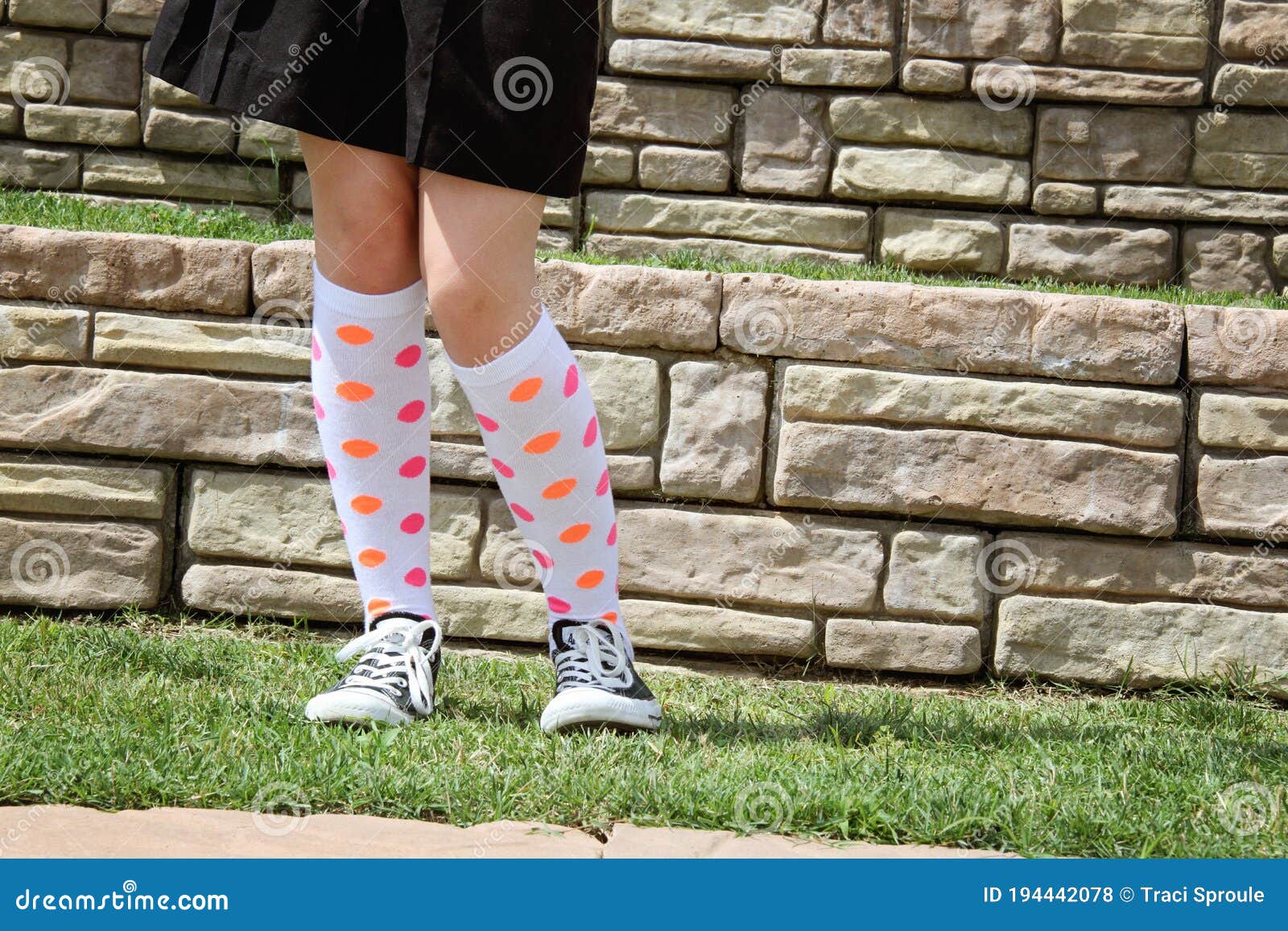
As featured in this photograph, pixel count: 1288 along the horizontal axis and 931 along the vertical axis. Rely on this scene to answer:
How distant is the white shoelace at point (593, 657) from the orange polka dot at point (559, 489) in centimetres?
20

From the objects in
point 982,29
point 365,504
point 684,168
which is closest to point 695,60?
point 684,168

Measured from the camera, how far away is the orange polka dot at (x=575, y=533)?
1680mm

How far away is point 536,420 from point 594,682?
1.29 feet

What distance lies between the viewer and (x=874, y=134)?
311cm

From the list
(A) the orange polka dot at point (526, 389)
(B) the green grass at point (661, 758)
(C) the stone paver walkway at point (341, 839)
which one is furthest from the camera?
(A) the orange polka dot at point (526, 389)

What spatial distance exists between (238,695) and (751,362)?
3.85 feet

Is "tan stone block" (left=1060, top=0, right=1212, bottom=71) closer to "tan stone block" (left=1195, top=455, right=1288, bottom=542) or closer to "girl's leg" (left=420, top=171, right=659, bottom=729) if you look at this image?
"tan stone block" (left=1195, top=455, right=1288, bottom=542)

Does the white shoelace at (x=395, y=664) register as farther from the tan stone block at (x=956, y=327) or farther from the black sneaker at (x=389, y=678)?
the tan stone block at (x=956, y=327)

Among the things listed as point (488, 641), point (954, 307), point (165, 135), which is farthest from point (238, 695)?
point (165, 135)

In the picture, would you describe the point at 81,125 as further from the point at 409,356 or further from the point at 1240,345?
the point at 1240,345

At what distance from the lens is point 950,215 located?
10.3 ft

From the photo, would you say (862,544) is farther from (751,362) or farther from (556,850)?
(556,850)

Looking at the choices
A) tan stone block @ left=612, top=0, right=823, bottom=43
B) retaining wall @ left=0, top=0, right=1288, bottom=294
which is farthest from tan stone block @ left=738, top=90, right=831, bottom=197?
tan stone block @ left=612, top=0, right=823, bottom=43

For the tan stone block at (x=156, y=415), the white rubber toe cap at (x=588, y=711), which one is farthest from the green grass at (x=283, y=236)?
the white rubber toe cap at (x=588, y=711)
